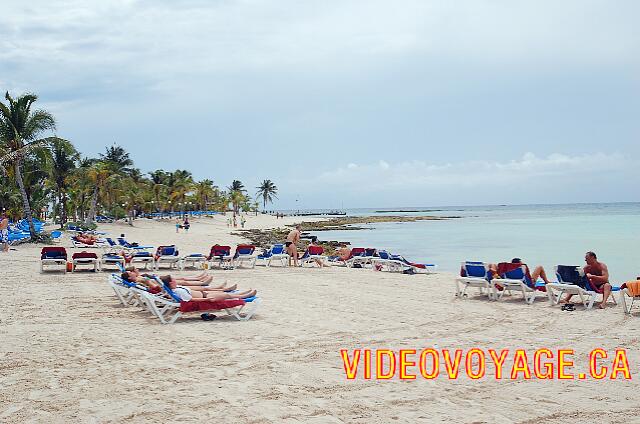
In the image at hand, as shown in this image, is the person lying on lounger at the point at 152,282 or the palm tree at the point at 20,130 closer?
the person lying on lounger at the point at 152,282

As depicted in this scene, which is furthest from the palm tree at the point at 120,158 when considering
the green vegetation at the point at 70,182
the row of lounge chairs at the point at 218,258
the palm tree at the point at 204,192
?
the row of lounge chairs at the point at 218,258

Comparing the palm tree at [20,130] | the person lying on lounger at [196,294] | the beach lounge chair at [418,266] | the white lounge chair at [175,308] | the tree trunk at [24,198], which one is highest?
the palm tree at [20,130]

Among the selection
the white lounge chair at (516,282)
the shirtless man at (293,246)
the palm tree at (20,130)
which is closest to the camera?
the white lounge chair at (516,282)

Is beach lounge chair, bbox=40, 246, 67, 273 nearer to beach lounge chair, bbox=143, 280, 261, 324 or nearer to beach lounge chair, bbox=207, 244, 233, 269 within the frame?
beach lounge chair, bbox=207, 244, 233, 269

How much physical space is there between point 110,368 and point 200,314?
2.99 metres

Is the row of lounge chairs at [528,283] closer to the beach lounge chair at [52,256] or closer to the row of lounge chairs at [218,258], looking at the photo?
the row of lounge chairs at [218,258]

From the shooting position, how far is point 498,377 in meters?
5.24

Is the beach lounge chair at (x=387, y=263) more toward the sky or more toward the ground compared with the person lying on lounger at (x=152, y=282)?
more toward the ground

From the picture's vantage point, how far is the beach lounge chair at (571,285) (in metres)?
9.30

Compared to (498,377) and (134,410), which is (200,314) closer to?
(134,410)

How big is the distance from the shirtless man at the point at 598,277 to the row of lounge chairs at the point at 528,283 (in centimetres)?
9

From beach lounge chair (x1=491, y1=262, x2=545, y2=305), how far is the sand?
26cm

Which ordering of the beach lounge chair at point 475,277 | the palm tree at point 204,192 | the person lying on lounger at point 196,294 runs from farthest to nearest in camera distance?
the palm tree at point 204,192
the beach lounge chair at point 475,277
the person lying on lounger at point 196,294

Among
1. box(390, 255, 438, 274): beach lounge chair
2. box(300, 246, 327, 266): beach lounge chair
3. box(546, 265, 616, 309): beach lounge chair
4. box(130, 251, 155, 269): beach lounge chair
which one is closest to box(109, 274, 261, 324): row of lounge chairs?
box(546, 265, 616, 309): beach lounge chair
